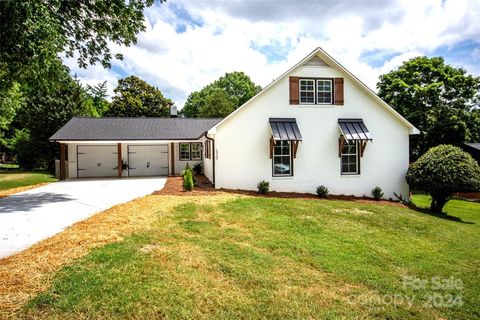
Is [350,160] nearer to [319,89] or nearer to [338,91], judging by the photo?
[338,91]

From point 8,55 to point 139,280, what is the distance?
7315 mm

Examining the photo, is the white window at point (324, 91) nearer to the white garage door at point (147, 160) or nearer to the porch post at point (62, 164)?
the white garage door at point (147, 160)

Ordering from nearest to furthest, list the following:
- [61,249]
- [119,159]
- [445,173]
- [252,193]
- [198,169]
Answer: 1. [61,249]
2. [445,173]
3. [252,193]
4. [119,159]
5. [198,169]

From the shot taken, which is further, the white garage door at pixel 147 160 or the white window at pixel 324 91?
the white garage door at pixel 147 160

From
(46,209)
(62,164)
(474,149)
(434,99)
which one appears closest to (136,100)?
(62,164)

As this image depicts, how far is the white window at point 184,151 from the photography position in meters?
21.3

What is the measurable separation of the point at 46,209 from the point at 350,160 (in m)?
13.9

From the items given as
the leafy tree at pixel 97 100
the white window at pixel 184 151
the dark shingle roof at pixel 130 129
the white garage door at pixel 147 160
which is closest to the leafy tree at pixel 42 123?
the leafy tree at pixel 97 100

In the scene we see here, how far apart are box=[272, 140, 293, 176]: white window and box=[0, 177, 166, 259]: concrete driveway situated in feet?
21.6

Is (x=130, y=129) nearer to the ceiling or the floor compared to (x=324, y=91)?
nearer to the floor

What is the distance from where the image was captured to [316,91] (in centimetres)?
1453

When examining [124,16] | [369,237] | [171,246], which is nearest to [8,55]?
[124,16]

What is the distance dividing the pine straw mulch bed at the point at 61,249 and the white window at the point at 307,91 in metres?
8.87

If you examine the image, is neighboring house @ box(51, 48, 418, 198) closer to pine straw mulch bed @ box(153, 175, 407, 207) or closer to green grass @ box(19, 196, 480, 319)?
pine straw mulch bed @ box(153, 175, 407, 207)
